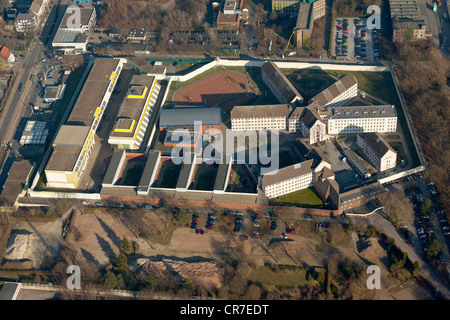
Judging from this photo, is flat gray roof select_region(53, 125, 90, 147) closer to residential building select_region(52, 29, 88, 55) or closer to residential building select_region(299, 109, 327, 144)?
residential building select_region(52, 29, 88, 55)

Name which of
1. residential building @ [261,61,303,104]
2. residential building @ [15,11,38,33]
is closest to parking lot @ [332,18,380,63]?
residential building @ [261,61,303,104]

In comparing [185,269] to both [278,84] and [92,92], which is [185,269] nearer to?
[278,84]

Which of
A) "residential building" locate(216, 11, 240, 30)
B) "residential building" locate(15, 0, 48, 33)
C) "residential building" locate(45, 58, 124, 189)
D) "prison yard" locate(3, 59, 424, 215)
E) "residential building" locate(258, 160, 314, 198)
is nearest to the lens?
"residential building" locate(258, 160, 314, 198)

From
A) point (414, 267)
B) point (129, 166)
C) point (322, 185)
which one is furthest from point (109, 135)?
point (414, 267)

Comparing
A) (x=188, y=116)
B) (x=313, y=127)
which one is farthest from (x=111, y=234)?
(x=313, y=127)

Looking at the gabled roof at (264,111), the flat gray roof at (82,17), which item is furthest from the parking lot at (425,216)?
the flat gray roof at (82,17)

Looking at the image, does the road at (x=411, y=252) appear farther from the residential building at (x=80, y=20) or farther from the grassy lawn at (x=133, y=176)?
the residential building at (x=80, y=20)
